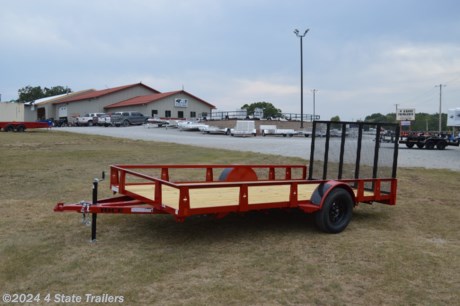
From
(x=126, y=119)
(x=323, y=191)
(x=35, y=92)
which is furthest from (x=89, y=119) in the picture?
(x=35, y=92)

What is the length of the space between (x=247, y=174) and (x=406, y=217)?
9.23ft

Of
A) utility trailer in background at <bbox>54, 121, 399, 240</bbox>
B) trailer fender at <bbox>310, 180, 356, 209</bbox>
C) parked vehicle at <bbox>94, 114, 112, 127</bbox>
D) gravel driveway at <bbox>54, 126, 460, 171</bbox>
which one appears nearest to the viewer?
utility trailer in background at <bbox>54, 121, 399, 240</bbox>

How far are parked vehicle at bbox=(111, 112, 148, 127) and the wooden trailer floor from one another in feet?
147

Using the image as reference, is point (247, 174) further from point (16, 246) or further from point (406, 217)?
point (16, 246)

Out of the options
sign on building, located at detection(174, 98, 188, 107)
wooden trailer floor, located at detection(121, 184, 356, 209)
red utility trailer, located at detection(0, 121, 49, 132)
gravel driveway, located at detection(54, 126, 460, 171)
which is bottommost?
gravel driveway, located at detection(54, 126, 460, 171)

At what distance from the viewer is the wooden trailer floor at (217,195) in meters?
5.80

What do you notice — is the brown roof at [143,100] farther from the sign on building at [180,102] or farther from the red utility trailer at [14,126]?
the red utility trailer at [14,126]

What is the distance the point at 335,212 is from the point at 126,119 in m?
47.2

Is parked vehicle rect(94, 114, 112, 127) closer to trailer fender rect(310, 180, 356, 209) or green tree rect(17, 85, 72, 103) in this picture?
trailer fender rect(310, 180, 356, 209)

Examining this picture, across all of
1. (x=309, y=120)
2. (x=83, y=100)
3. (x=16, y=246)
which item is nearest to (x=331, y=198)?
(x=16, y=246)

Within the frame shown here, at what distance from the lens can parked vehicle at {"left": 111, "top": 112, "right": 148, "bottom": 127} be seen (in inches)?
1988

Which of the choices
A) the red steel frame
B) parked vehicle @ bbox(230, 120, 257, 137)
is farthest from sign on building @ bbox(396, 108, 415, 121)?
the red steel frame

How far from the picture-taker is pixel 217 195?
6.52 metres

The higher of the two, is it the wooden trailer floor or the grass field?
the wooden trailer floor
